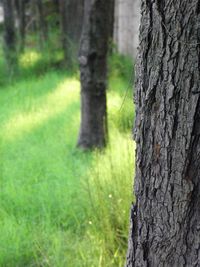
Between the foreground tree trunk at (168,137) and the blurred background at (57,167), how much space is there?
0.68 feet

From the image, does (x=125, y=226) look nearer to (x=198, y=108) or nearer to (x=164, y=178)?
(x=164, y=178)

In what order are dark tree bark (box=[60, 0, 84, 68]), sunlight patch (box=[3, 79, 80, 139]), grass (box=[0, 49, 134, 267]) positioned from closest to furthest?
1. grass (box=[0, 49, 134, 267])
2. sunlight patch (box=[3, 79, 80, 139])
3. dark tree bark (box=[60, 0, 84, 68])

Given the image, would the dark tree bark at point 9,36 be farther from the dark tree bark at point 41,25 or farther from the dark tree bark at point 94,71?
the dark tree bark at point 94,71

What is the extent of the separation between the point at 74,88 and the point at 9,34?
1947 mm

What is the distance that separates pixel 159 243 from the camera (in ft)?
5.32

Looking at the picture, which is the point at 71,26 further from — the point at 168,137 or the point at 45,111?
the point at 168,137

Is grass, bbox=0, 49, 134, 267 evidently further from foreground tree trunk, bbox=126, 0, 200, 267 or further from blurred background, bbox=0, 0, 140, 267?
foreground tree trunk, bbox=126, 0, 200, 267

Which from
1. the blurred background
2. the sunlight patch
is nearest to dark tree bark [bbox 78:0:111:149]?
the blurred background

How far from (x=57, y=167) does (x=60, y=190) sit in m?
0.51

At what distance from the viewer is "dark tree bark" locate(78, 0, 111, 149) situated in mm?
4008

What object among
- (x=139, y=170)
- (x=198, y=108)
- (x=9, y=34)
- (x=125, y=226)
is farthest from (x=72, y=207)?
(x=9, y=34)

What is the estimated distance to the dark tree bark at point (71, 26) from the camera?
310 inches

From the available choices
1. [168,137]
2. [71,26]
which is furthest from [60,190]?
[71,26]

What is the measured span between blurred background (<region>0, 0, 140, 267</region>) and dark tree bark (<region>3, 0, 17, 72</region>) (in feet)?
0.06
